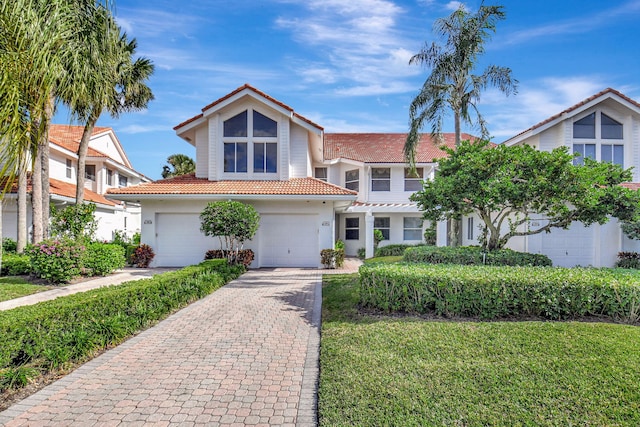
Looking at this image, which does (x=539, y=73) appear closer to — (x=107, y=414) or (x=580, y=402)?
(x=580, y=402)

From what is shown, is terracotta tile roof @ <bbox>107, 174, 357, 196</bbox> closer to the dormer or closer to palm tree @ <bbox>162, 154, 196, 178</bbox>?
the dormer

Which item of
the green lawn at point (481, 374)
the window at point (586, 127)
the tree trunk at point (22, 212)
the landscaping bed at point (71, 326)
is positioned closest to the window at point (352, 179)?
the window at point (586, 127)

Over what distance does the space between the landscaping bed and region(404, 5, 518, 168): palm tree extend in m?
12.5

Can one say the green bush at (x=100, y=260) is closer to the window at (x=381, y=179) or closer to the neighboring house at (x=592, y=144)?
the window at (x=381, y=179)

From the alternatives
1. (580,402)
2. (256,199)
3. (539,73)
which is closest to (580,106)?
(539,73)

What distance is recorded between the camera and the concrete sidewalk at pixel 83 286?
369 inches

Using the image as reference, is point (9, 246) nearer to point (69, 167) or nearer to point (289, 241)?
point (69, 167)

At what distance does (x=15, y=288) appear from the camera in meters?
10.7

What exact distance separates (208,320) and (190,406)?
12.3ft

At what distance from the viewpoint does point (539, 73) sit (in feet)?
44.0

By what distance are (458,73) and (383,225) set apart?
11.3 metres

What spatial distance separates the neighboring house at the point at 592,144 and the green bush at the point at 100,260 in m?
17.3

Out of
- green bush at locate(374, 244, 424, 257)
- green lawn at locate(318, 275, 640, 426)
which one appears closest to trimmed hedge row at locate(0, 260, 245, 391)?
green lawn at locate(318, 275, 640, 426)

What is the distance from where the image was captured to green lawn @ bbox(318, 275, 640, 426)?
3888mm
